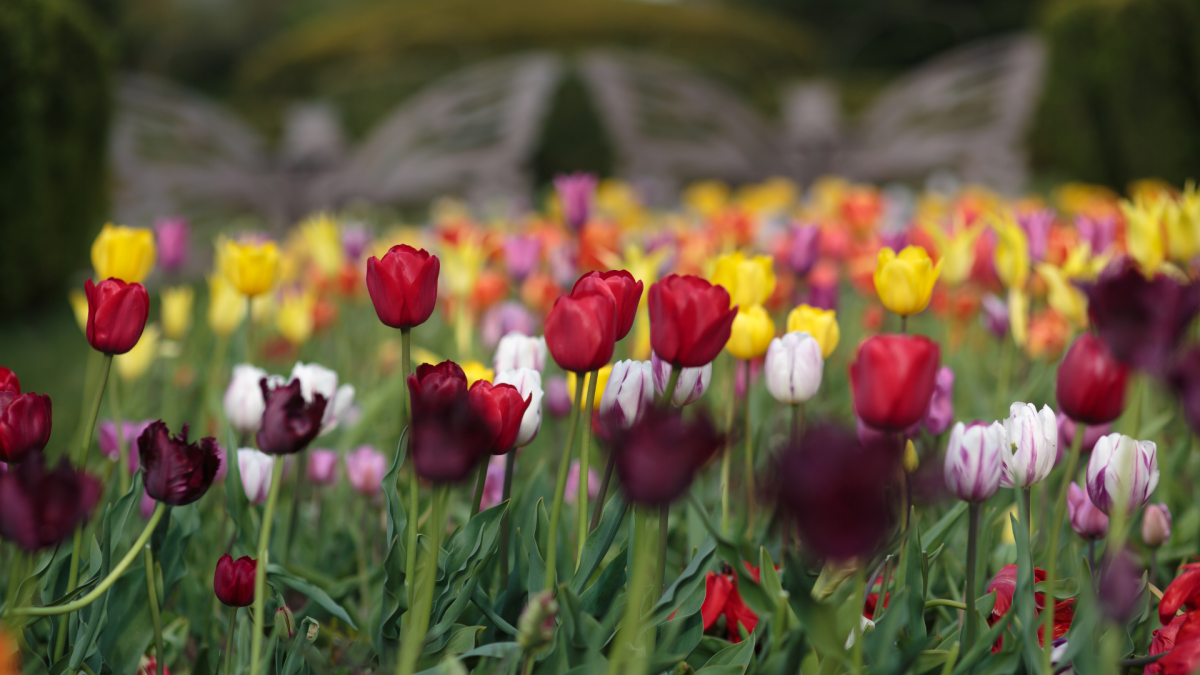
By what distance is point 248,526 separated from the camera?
1147mm

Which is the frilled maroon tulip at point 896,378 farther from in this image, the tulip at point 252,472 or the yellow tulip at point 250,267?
the yellow tulip at point 250,267

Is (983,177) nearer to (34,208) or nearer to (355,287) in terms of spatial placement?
(355,287)

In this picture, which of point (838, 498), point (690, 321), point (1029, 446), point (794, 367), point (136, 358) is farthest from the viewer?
point (136, 358)

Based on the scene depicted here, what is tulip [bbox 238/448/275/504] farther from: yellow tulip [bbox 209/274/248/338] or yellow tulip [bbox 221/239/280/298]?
yellow tulip [bbox 209/274/248/338]

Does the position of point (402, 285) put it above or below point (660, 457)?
above

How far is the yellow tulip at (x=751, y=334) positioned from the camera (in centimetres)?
114

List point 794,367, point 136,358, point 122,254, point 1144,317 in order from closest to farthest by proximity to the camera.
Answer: point 1144,317, point 794,367, point 122,254, point 136,358

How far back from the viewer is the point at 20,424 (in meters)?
0.83

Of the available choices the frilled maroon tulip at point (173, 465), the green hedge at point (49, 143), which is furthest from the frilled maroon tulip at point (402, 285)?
the green hedge at point (49, 143)

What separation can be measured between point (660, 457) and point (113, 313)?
722mm

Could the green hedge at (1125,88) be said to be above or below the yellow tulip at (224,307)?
above

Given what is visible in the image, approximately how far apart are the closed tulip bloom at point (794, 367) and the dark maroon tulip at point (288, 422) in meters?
0.56

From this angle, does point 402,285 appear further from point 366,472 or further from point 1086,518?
point 1086,518

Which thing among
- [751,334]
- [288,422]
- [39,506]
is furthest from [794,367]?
[39,506]
